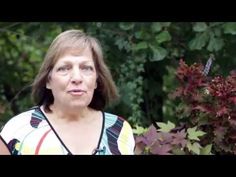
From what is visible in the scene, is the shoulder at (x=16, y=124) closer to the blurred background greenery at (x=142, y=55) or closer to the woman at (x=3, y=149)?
the woman at (x=3, y=149)

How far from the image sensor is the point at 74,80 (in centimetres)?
266

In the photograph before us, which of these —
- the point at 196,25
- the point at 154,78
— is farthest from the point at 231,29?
the point at 154,78

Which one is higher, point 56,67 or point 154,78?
point 56,67

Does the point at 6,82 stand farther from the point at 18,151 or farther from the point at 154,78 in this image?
the point at 18,151

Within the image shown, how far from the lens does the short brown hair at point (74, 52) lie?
8.93 feet

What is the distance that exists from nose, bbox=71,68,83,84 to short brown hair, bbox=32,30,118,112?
91 mm

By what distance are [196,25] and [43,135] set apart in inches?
86.3

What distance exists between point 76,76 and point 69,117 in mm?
209

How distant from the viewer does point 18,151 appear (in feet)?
8.61

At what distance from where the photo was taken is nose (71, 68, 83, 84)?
2660mm

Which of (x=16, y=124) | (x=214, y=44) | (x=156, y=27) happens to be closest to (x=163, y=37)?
(x=156, y=27)

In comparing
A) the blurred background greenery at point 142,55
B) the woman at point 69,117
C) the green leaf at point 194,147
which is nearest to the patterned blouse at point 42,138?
the woman at point 69,117
